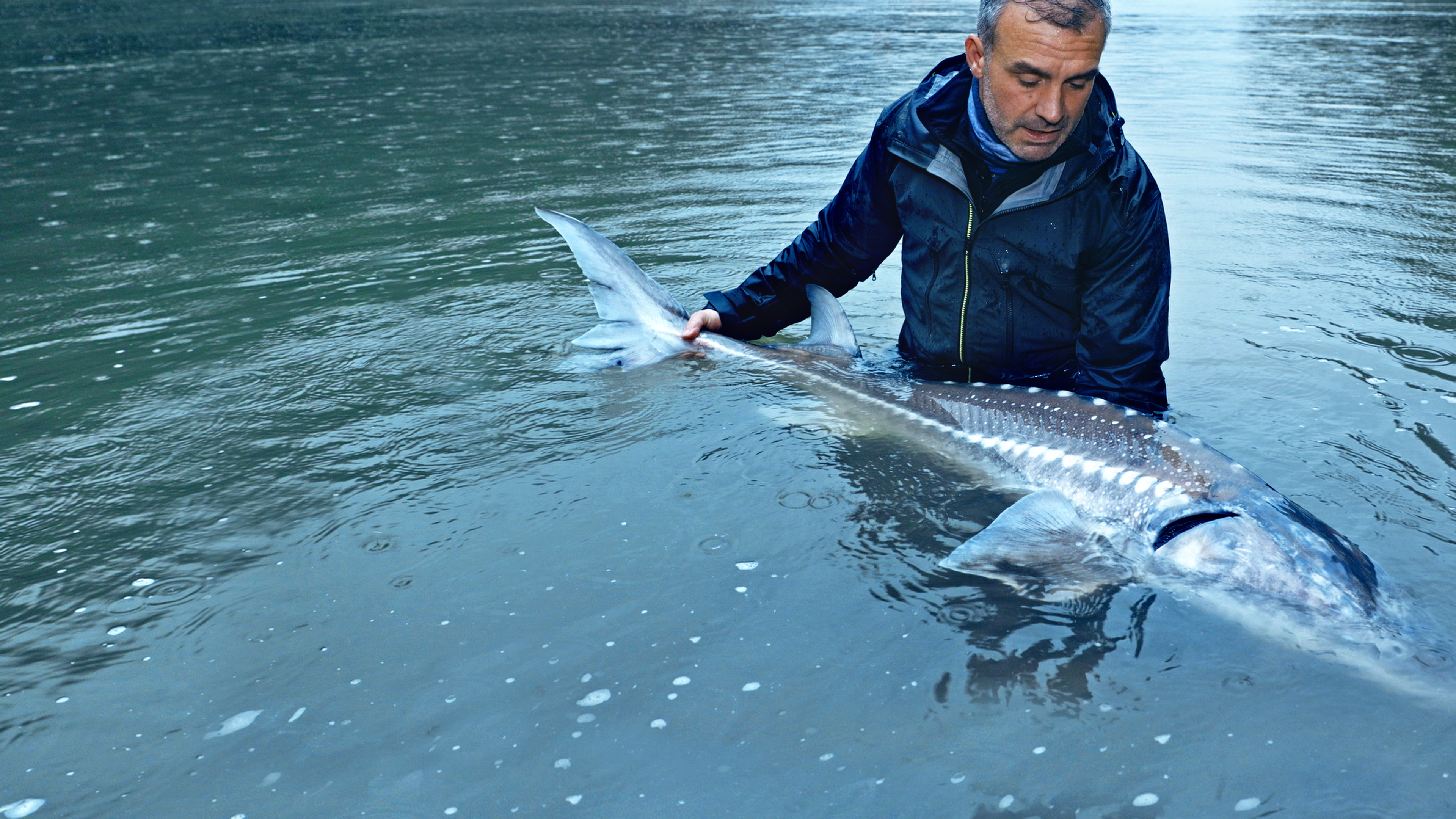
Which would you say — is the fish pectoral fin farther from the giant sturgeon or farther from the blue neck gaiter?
the blue neck gaiter

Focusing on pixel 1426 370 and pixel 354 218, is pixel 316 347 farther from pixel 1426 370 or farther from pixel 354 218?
pixel 1426 370

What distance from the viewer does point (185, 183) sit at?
9195 millimetres

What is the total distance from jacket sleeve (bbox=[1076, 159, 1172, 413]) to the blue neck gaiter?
360 millimetres

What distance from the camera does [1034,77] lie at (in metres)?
3.21

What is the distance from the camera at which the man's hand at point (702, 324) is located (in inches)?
182

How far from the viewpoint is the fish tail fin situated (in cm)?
449

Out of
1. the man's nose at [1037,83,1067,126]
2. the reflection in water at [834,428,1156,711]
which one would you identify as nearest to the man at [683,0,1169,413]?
the man's nose at [1037,83,1067,126]

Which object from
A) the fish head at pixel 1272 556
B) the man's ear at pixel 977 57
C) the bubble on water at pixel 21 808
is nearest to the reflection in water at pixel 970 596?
the fish head at pixel 1272 556

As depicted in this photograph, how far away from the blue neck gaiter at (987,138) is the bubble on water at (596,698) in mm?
2027

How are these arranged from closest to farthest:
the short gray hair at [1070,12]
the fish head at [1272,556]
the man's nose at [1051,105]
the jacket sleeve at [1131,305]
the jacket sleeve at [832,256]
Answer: the fish head at [1272,556] → the short gray hair at [1070,12] → the man's nose at [1051,105] → the jacket sleeve at [1131,305] → the jacket sleeve at [832,256]

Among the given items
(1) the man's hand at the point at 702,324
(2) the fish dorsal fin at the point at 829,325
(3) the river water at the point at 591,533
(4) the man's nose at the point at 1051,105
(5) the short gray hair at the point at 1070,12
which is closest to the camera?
(3) the river water at the point at 591,533

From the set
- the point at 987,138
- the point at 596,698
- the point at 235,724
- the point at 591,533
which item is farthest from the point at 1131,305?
the point at 235,724

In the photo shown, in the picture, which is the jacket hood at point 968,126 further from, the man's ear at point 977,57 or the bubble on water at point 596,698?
the bubble on water at point 596,698

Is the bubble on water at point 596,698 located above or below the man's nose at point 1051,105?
below
